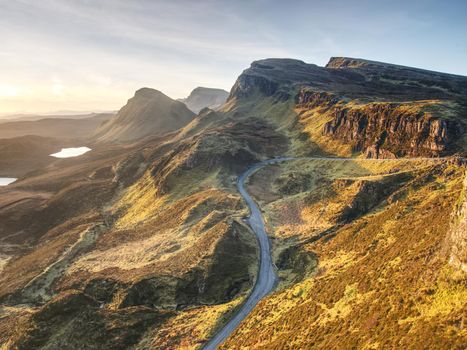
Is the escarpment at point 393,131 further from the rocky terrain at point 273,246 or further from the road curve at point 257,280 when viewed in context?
the road curve at point 257,280

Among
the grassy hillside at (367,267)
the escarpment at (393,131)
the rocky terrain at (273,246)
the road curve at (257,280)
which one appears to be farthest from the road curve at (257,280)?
the escarpment at (393,131)

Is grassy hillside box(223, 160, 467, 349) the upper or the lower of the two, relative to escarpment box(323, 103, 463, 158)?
lower

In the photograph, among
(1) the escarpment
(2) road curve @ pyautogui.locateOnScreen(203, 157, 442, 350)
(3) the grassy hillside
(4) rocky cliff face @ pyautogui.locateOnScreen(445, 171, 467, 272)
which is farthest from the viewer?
(1) the escarpment

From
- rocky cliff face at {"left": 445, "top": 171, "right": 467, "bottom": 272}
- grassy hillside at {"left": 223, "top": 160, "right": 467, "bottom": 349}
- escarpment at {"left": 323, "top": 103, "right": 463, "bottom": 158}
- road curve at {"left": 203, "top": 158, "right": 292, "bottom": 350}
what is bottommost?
road curve at {"left": 203, "top": 158, "right": 292, "bottom": 350}

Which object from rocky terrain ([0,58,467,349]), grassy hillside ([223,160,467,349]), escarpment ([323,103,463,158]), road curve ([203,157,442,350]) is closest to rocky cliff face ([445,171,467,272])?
rocky terrain ([0,58,467,349])

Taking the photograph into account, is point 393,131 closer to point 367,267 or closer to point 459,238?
point 367,267

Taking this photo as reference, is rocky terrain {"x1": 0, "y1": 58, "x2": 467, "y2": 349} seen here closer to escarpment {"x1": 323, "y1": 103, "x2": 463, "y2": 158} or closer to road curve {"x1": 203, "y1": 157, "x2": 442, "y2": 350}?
A: escarpment {"x1": 323, "y1": 103, "x2": 463, "y2": 158}

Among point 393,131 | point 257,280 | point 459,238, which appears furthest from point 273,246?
point 393,131

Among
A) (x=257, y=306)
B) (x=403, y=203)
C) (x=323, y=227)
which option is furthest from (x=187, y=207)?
(x=403, y=203)
